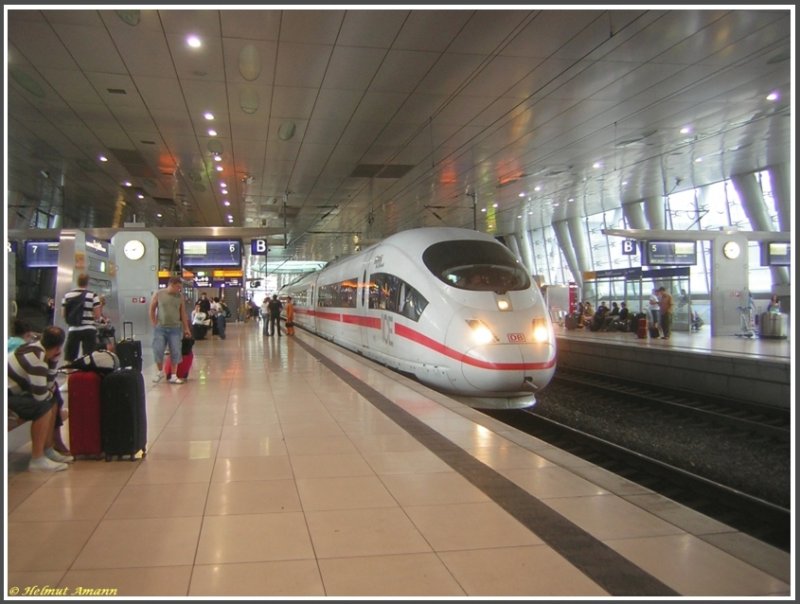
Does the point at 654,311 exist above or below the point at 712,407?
above

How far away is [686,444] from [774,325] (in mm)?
10686

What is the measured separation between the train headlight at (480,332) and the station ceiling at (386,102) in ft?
14.4

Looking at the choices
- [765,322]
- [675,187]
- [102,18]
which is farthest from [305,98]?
[675,187]

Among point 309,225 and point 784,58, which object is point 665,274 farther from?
point 309,225

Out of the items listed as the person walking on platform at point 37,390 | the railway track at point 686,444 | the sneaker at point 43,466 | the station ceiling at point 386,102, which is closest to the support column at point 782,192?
the station ceiling at point 386,102

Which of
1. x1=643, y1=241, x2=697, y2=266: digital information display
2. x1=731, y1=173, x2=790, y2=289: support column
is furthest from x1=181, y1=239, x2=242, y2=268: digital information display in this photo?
x1=731, y1=173, x2=790, y2=289: support column

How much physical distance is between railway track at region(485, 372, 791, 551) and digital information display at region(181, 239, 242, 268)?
1108cm

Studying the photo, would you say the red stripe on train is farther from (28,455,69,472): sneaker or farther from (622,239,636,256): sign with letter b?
(622,239,636,256): sign with letter b

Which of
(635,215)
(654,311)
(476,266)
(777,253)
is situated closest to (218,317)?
(476,266)

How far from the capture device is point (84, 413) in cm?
505

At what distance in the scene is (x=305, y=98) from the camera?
1221 centimetres

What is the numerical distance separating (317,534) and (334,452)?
1.99 meters

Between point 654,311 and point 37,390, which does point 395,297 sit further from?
point 654,311

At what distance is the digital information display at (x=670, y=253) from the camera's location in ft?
69.4
